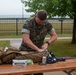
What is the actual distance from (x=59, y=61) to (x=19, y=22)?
21238 millimetres

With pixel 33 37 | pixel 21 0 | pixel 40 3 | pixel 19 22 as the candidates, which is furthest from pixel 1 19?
pixel 33 37

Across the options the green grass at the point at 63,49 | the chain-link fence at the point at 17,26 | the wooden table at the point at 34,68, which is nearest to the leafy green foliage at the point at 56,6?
the green grass at the point at 63,49

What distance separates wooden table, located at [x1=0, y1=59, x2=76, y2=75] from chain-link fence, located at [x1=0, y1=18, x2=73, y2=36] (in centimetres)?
1977

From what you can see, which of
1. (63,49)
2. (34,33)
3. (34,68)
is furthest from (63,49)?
(34,68)

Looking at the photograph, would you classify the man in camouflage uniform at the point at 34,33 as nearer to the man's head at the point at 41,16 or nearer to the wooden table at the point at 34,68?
the man's head at the point at 41,16

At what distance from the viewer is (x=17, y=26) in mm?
26250

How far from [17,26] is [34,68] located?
21365mm

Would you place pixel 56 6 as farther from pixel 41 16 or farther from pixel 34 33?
pixel 41 16

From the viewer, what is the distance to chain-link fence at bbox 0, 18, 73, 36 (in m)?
26.0

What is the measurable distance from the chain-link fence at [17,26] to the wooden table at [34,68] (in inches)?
778

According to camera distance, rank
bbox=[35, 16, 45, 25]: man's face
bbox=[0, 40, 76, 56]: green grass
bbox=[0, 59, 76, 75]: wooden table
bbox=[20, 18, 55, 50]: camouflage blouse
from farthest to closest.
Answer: bbox=[0, 40, 76, 56]: green grass
bbox=[20, 18, 55, 50]: camouflage blouse
bbox=[35, 16, 45, 25]: man's face
bbox=[0, 59, 76, 75]: wooden table

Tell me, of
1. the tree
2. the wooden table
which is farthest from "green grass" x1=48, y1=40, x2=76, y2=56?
the wooden table

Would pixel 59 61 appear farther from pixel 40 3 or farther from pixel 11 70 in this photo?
pixel 40 3

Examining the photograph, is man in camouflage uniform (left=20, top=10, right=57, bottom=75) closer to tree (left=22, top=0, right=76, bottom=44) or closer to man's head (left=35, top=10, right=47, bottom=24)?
man's head (left=35, top=10, right=47, bottom=24)
